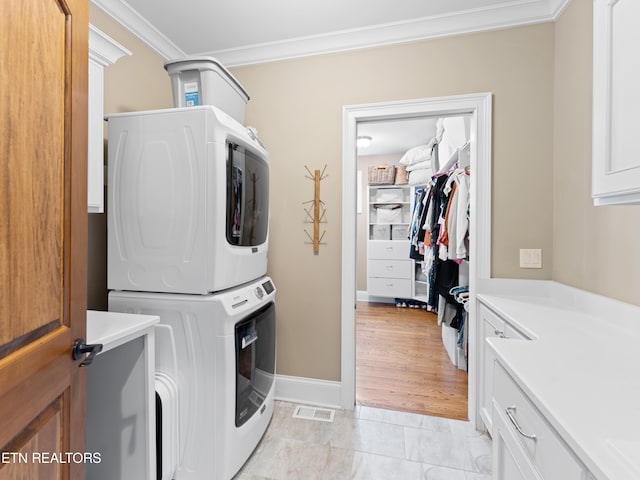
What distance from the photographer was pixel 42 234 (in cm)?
70

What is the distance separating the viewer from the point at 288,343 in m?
2.33

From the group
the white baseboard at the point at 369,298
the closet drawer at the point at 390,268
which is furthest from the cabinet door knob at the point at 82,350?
Answer: the white baseboard at the point at 369,298

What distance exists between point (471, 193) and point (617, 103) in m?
1.18

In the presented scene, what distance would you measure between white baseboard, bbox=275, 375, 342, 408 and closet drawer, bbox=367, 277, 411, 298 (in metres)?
3.14

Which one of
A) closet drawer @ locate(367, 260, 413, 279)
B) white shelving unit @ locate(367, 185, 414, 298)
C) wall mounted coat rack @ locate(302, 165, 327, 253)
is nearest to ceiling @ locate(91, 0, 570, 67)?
wall mounted coat rack @ locate(302, 165, 327, 253)

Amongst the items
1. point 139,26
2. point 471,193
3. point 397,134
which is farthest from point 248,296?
point 397,134

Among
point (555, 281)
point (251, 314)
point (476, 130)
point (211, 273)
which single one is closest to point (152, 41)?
point (211, 273)

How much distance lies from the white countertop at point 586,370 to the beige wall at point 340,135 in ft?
1.74

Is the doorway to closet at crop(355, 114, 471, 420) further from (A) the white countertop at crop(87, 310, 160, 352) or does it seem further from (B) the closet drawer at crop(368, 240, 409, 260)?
(A) the white countertop at crop(87, 310, 160, 352)

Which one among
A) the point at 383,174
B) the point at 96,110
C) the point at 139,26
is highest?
the point at 139,26

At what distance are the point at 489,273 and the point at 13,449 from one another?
2.16 meters

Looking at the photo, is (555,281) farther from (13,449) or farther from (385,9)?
(13,449)

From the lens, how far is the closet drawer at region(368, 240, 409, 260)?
5.16 meters

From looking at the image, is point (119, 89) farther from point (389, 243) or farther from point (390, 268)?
point (390, 268)
